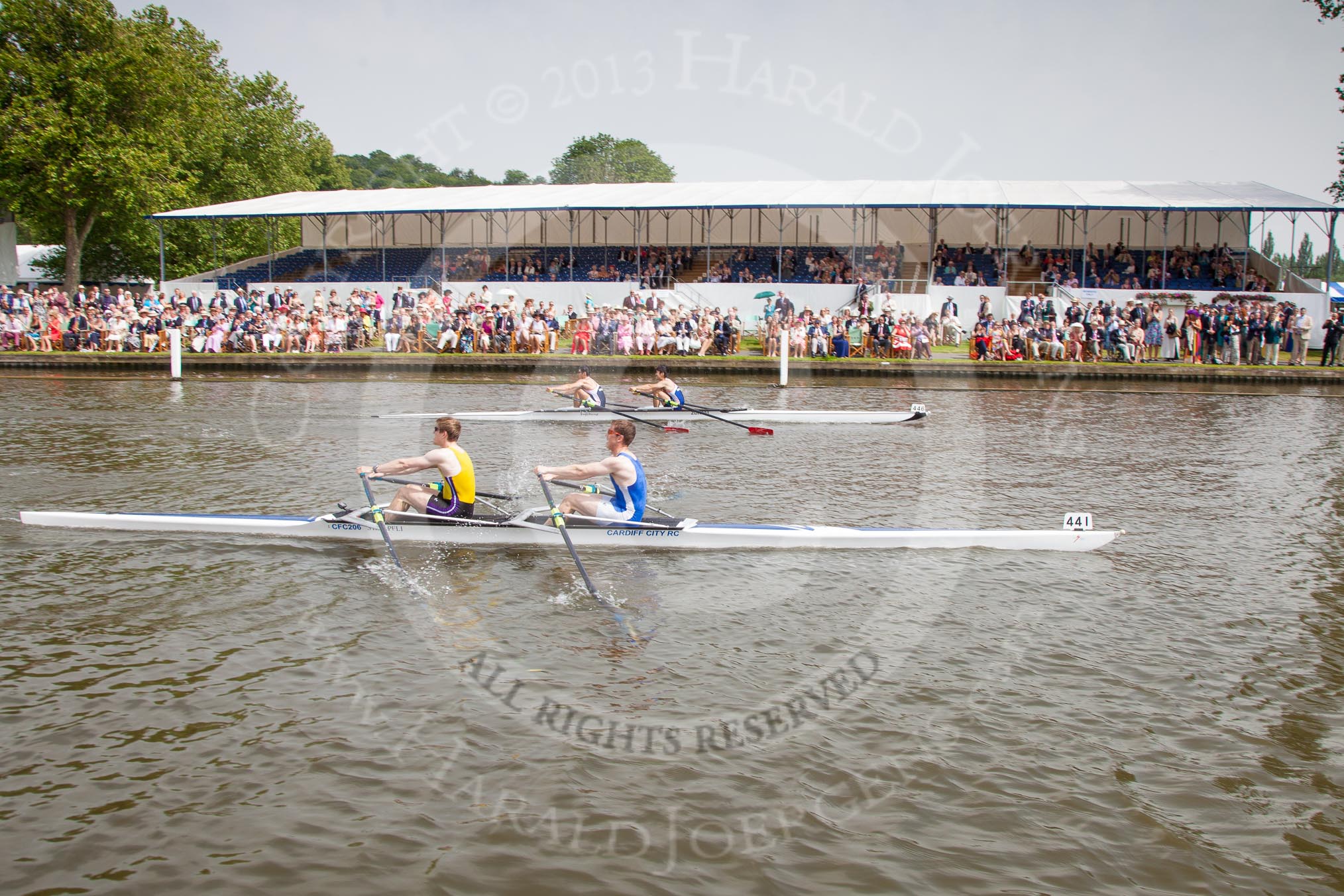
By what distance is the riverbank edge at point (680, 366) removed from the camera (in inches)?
1046

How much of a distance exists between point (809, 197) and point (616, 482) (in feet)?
92.2

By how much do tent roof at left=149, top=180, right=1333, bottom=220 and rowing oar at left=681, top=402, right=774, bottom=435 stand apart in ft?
55.5

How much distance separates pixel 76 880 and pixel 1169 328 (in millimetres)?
30128

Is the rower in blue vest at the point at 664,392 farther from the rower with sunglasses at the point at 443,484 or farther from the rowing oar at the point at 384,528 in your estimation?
the rowing oar at the point at 384,528

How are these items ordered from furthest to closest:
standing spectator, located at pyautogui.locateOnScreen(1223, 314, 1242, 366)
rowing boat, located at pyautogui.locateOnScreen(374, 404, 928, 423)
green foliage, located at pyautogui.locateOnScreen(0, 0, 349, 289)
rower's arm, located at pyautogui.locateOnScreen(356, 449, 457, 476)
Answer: green foliage, located at pyautogui.locateOnScreen(0, 0, 349, 289)
standing spectator, located at pyautogui.locateOnScreen(1223, 314, 1242, 366)
rowing boat, located at pyautogui.locateOnScreen(374, 404, 928, 423)
rower's arm, located at pyautogui.locateOnScreen(356, 449, 457, 476)

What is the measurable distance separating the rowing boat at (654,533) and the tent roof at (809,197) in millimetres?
24921

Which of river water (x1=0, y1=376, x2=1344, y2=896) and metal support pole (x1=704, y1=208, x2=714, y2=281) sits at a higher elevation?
metal support pole (x1=704, y1=208, x2=714, y2=281)

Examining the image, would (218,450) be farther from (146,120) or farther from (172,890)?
(146,120)

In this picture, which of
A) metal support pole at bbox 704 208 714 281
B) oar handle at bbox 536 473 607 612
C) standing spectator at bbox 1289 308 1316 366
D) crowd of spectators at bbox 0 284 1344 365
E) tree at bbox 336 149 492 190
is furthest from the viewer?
tree at bbox 336 149 492 190

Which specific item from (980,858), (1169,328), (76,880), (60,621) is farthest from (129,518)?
→ (1169,328)

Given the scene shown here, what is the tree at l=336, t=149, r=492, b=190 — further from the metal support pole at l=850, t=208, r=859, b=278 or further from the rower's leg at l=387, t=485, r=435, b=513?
the rower's leg at l=387, t=485, r=435, b=513

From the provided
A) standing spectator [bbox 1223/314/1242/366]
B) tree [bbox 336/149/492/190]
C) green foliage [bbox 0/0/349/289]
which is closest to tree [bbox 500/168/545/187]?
tree [bbox 336/149/492/190]

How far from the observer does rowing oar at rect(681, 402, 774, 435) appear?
59.8ft

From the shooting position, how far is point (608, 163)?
248 ft
